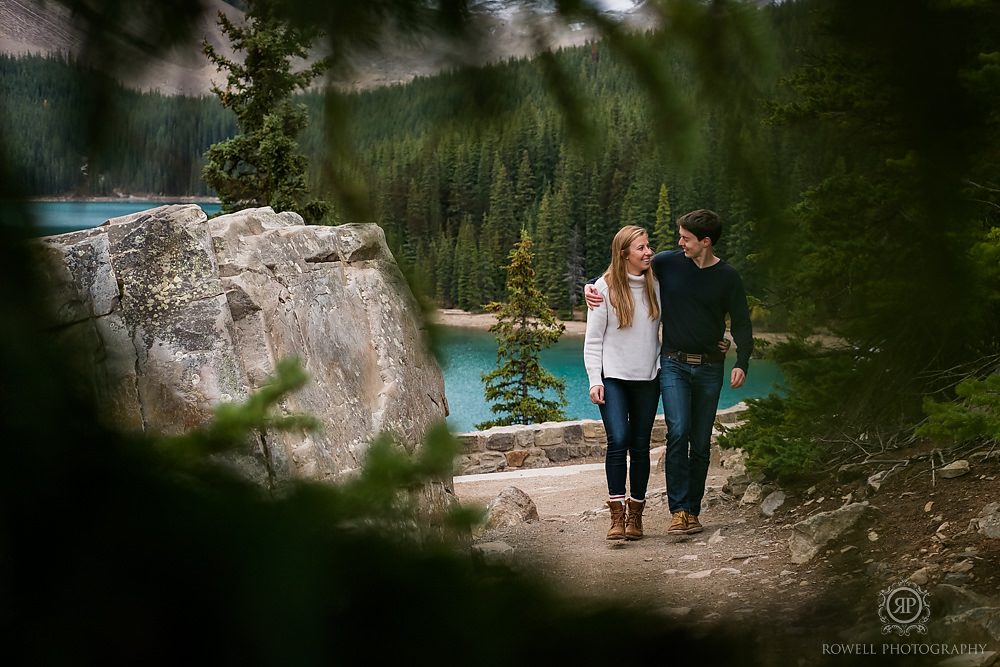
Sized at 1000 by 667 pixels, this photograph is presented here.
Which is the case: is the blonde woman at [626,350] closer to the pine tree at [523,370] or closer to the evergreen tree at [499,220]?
the evergreen tree at [499,220]

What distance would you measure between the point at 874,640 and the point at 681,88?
1.81 feet

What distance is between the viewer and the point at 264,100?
3.09 feet

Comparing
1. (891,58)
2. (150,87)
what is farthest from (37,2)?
(891,58)

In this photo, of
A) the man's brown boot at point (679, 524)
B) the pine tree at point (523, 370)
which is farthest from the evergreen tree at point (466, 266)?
the pine tree at point (523, 370)

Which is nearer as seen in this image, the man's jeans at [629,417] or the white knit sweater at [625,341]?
the white knit sweater at [625,341]

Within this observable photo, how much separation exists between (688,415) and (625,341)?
1.69 feet

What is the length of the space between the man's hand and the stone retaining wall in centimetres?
564

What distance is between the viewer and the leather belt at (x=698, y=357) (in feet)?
12.3

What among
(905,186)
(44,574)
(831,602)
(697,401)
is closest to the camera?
(44,574)

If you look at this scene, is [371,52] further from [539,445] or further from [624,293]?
[539,445]

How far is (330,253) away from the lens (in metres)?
5.47

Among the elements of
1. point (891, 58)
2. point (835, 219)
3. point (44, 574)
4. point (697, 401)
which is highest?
point (891, 58)

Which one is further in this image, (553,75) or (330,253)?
(330,253)

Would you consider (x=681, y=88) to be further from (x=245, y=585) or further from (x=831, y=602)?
(x=245, y=585)
